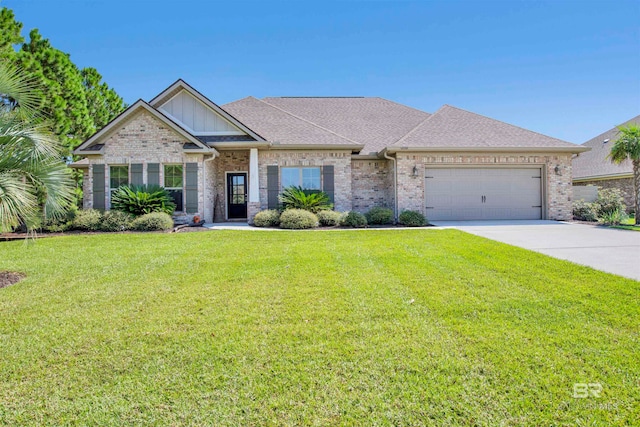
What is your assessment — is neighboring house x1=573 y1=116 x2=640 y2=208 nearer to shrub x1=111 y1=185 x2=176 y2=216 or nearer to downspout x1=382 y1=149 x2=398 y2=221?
downspout x1=382 y1=149 x2=398 y2=221

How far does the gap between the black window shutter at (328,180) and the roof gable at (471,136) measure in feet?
9.43

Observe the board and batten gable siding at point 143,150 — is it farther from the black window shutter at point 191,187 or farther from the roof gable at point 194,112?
the roof gable at point 194,112

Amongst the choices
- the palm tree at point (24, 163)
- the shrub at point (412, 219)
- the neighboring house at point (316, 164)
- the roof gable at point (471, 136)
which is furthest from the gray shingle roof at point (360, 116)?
the palm tree at point (24, 163)

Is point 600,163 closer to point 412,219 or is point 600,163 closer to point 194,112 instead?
point 412,219

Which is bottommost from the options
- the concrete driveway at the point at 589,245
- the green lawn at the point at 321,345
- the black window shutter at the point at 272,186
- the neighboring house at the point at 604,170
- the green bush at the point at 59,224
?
the green lawn at the point at 321,345

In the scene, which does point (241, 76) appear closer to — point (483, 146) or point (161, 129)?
point (161, 129)

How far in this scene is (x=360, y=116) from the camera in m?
18.2

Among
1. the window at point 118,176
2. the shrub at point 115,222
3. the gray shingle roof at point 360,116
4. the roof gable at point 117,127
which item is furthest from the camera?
the gray shingle roof at point 360,116

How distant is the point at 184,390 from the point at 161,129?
1263 centimetres

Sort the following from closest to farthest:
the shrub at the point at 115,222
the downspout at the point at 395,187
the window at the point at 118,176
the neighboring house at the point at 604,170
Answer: the shrub at the point at 115,222 < the window at the point at 118,176 < the downspout at the point at 395,187 < the neighboring house at the point at 604,170

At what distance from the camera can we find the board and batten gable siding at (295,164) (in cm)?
1396

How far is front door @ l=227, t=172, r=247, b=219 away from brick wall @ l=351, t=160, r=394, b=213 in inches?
204

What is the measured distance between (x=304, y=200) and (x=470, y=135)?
26.5ft

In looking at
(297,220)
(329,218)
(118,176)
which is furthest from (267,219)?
(118,176)
